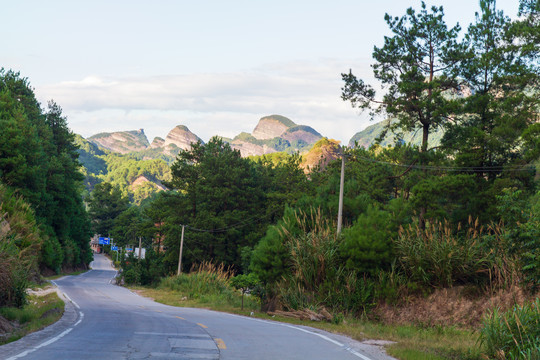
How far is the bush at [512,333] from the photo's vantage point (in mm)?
10078

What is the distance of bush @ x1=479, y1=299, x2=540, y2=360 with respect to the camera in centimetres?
1008

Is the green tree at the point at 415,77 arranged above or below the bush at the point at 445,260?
above

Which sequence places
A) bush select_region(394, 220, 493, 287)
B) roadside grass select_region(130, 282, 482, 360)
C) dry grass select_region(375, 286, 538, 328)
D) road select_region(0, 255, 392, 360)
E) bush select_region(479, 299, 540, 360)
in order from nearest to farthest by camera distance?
bush select_region(479, 299, 540, 360) → road select_region(0, 255, 392, 360) → roadside grass select_region(130, 282, 482, 360) → dry grass select_region(375, 286, 538, 328) → bush select_region(394, 220, 493, 287)

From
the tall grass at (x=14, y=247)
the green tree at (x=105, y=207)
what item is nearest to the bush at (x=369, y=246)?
the tall grass at (x=14, y=247)

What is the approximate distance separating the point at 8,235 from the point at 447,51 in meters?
32.1

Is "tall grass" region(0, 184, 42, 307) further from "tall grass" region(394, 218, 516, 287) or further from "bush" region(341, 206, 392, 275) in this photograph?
"tall grass" region(394, 218, 516, 287)

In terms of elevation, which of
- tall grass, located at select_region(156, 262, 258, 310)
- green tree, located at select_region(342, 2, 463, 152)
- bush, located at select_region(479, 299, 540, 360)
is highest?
green tree, located at select_region(342, 2, 463, 152)

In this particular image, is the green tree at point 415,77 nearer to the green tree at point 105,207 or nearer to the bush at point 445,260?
the bush at point 445,260

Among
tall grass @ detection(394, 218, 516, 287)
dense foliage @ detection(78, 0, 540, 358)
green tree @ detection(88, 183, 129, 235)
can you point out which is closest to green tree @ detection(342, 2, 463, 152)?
dense foliage @ detection(78, 0, 540, 358)

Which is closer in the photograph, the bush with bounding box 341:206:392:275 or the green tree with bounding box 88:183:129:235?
the bush with bounding box 341:206:392:275

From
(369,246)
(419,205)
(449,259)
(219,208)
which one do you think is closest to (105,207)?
(219,208)

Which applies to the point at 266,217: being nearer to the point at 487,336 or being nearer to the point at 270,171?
the point at 270,171

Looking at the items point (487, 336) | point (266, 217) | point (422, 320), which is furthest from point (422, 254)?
point (266, 217)

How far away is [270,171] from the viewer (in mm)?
79375
